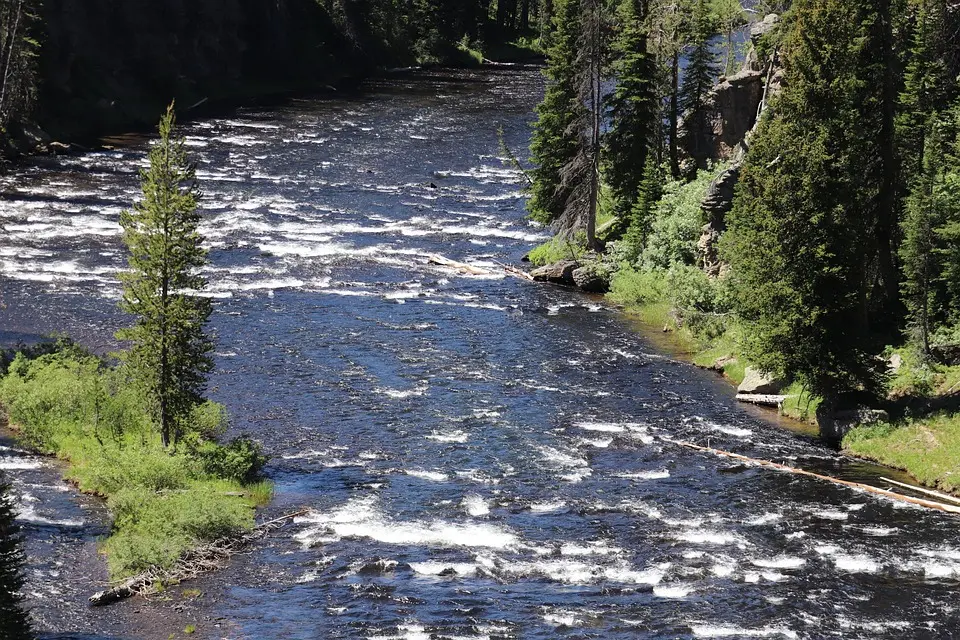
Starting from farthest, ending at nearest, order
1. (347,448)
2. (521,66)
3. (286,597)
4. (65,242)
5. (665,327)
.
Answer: (521,66), (65,242), (665,327), (347,448), (286,597)

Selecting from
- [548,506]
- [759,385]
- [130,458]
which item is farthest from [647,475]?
[130,458]

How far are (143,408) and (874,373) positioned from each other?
25.0 meters

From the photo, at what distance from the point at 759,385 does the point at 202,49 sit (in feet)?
289

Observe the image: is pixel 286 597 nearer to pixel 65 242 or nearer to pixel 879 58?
pixel 879 58

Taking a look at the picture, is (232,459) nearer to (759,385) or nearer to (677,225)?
(759,385)

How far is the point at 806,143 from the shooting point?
41.8 metres

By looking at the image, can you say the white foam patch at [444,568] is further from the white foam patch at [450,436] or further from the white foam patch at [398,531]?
the white foam patch at [450,436]

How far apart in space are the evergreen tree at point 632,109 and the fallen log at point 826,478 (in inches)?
1021

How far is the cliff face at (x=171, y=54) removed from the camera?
98250mm

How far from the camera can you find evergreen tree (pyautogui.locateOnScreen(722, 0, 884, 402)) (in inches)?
1628

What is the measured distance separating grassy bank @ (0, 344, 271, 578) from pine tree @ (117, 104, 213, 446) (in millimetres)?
1473

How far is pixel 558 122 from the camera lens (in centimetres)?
6612

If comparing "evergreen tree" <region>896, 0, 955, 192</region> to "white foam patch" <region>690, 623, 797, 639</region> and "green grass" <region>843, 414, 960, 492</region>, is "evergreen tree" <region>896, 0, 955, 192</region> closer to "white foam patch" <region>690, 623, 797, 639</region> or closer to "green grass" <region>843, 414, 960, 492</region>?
"green grass" <region>843, 414, 960, 492</region>

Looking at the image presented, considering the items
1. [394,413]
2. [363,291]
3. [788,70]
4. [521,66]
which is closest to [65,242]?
[363,291]
